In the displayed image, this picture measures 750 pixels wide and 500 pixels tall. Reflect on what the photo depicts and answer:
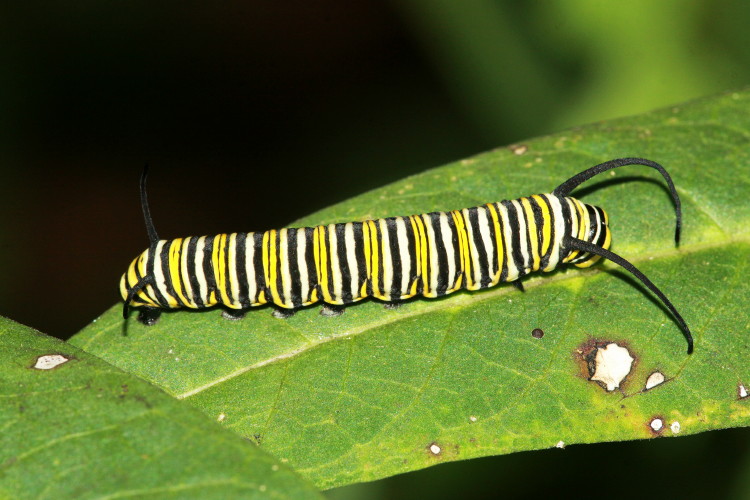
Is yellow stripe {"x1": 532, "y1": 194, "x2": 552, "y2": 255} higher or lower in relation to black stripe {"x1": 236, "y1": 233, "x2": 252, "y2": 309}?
higher

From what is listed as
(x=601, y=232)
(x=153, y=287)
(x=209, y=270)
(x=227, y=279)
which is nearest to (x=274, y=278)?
(x=227, y=279)

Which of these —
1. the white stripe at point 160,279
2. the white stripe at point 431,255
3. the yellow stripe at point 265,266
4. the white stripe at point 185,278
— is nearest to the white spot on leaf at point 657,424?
the white stripe at point 431,255

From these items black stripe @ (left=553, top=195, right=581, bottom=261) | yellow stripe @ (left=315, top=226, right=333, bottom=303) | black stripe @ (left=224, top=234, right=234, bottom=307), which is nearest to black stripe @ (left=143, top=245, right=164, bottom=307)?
black stripe @ (left=224, top=234, right=234, bottom=307)

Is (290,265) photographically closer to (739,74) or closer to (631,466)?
(631,466)

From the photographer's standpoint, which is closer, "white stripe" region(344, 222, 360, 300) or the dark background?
"white stripe" region(344, 222, 360, 300)

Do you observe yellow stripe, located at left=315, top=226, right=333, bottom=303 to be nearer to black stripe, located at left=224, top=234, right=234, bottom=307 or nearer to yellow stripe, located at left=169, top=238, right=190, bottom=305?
black stripe, located at left=224, top=234, right=234, bottom=307

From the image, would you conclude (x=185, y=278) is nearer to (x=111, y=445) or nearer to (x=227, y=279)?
(x=227, y=279)

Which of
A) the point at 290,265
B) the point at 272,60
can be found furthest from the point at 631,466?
the point at 272,60
